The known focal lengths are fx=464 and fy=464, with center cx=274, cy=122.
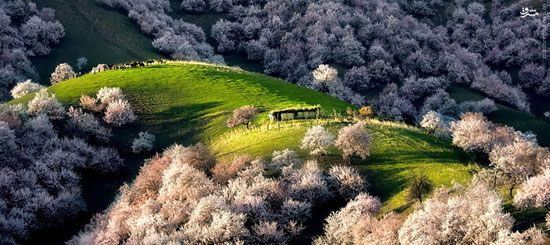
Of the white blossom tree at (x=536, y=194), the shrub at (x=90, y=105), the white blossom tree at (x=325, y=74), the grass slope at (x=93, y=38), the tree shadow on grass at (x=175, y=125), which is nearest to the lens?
the white blossom tree at (x=536, y=194)

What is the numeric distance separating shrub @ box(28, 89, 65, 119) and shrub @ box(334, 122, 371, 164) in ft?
108

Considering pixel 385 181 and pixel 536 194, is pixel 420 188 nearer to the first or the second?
pixel 385 181

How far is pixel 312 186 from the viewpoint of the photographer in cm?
3250

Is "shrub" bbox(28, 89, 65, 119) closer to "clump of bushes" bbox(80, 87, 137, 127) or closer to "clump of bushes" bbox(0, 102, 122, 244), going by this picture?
"clump of bushes" bbox(0, 102, 122, 244)

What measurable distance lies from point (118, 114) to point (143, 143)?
221 inches

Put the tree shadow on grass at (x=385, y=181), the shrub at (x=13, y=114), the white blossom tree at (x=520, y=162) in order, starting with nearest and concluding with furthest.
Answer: the white blossom tree at (x=520, y=162)
the tree shadow on grass at (x=385, y=181)
the shrub at (x=13, y=114)

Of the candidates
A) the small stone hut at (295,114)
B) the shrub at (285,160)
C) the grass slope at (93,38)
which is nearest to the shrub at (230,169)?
the shrub at (285,160)

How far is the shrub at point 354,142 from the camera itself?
36312mm

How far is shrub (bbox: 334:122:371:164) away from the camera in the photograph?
36.3 m

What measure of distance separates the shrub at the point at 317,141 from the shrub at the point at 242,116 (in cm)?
1078

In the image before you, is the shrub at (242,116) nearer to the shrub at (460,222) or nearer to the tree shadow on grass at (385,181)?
the tree shadow on grass at (385,181)

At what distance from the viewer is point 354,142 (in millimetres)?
36250

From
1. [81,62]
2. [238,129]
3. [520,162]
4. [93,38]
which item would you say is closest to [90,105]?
[238,129]

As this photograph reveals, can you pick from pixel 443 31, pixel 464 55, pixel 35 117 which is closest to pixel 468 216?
pixel 35 117
